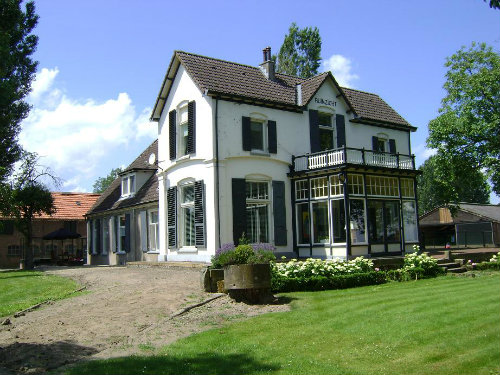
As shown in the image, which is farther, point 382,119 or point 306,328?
point 382,119

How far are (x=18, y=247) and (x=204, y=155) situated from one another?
2432 centimetres

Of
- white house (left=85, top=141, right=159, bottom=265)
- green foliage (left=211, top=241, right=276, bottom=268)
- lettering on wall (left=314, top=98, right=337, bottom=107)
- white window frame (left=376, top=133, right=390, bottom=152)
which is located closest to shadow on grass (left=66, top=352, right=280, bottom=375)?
green foliage (left=211, top=241, right=276, bottom=268)

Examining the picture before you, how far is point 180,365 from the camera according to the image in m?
8.01

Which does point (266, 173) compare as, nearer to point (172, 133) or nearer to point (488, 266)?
point (172, 133)

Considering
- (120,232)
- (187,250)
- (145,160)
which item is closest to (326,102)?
(187,250)

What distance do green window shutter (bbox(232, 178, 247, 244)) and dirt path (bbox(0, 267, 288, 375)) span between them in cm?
476

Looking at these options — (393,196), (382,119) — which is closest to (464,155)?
(382,119)

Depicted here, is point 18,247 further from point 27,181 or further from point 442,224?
point 442,224

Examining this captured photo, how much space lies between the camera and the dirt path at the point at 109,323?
9039mm

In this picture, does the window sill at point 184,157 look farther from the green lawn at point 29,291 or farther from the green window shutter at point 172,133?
the green lawn at point 29,291

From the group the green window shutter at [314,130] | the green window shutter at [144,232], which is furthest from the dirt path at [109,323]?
the green window shutter at [144,232]

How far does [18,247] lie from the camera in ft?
127

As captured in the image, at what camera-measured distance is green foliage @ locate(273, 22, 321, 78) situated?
143 feet

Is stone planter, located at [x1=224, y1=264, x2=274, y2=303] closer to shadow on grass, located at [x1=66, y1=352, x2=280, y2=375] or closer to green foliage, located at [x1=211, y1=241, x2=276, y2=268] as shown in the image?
green foliage, located at [x1=211, y1=241, x2=276, y2=268]
